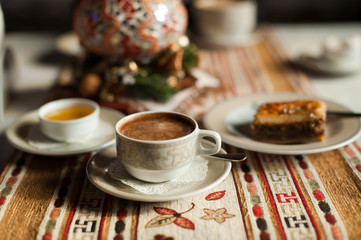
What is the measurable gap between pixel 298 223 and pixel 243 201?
0.13 metres

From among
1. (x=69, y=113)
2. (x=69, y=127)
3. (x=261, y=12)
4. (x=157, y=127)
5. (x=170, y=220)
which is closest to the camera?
(x=170, y=220)

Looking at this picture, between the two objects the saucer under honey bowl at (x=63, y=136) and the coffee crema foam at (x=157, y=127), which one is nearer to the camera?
the coffee crema foam at (x=157, y=127)

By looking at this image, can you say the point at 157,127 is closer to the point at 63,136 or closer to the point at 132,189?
the point at 132,189

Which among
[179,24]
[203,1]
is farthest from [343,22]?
[179,24]

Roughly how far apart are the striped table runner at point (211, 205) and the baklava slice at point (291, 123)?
0.18 ft

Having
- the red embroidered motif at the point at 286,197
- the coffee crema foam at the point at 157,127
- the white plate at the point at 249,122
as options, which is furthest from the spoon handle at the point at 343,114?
the coffee crema foam at the point at 157,127

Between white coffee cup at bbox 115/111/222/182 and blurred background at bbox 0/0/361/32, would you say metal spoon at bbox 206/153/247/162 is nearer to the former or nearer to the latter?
white coffee cup at bbox 115/111/222/182

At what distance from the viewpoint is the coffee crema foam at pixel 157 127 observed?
91 centimetres

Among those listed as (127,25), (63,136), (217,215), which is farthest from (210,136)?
(127,25)

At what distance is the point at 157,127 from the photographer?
3.10ft

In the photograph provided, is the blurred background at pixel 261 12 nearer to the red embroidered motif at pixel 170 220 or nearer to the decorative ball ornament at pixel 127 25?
the decorative ball ornament at pixel 127 25

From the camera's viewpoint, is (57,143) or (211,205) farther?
(57,143)

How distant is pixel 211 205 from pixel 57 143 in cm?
46

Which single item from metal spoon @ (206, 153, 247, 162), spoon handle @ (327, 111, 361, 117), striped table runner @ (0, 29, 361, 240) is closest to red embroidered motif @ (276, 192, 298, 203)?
striped table runner @ (0, 29, 361, 240)
